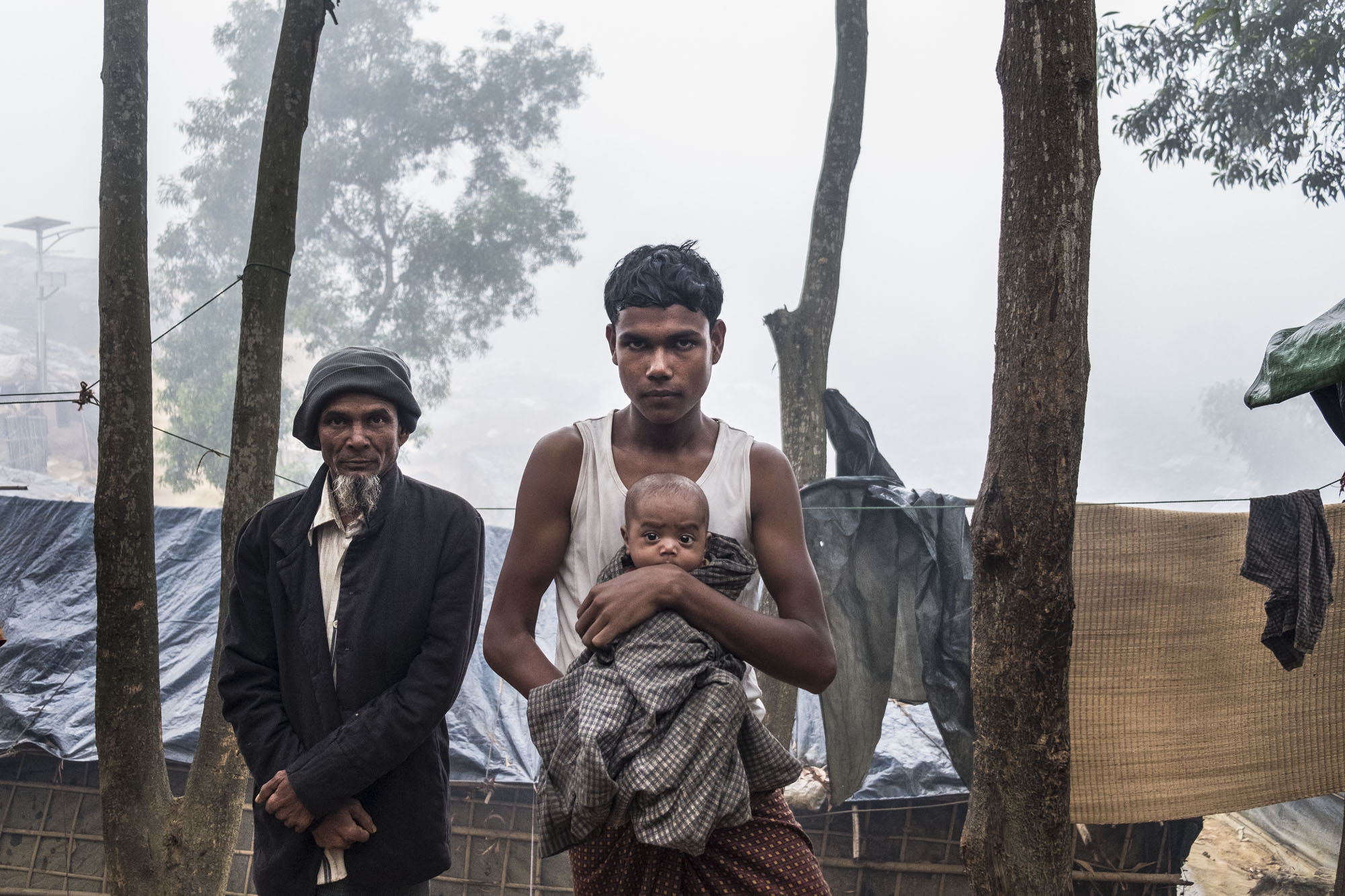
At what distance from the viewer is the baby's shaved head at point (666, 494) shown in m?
1.71

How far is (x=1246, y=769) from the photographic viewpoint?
3883 mm

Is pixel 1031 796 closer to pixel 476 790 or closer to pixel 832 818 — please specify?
pixel 832 818

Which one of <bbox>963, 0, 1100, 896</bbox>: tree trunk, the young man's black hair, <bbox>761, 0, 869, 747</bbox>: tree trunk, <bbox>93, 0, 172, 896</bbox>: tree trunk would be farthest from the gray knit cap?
<bbox>761, 0, 869, 747</bbox>: tree trunk

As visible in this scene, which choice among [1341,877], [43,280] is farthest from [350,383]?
[43,280]

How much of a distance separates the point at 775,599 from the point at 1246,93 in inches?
379

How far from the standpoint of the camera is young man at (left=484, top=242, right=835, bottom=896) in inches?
65.3

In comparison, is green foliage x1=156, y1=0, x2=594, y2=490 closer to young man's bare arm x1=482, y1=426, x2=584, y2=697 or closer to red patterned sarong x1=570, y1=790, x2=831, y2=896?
young man's bare arm x1=482, y1=426, x2=584, y2=697

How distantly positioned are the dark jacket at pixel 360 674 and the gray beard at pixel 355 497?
2cm

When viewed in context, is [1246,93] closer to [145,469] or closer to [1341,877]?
[1341,877]

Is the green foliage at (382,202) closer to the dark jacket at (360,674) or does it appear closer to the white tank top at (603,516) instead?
the dark jacket at (360,674)

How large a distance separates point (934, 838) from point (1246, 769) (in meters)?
Answer: 1.55

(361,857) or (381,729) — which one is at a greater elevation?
(381,729)

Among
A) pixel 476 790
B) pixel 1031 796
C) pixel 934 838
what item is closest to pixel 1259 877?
pixel 934 838

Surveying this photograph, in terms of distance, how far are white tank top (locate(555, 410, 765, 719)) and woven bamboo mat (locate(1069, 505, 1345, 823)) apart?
238cm
